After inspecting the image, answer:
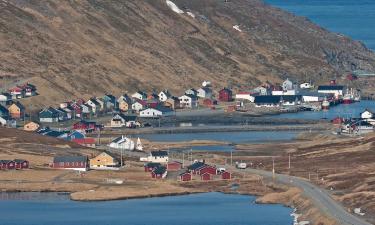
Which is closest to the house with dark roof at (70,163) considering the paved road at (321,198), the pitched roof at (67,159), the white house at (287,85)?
the pitched roof at (67,159)

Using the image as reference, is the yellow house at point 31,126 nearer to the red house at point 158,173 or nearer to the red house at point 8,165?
the red house at point 8,165

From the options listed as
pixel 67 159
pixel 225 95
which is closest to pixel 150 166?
pixel 67 159

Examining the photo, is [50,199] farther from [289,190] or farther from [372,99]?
[372,99]

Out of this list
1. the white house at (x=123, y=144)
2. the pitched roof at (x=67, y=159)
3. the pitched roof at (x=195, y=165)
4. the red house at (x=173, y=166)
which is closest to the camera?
the pitched roof at (x=195, y=165)

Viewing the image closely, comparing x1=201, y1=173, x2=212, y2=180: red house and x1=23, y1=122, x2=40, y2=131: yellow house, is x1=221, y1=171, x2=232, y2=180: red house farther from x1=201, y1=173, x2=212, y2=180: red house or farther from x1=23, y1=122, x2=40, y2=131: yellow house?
x1=23, y1=122, x2=40, y2=131: yellow house

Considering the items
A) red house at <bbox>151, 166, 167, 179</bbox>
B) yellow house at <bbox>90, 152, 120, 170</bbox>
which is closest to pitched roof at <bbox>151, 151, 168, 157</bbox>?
yellow house at <bbox>90, 152, 120, 170</bbox>

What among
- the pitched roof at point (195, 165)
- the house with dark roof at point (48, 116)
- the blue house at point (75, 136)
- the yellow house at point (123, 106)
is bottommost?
the pitched roof at point (195, 165)
